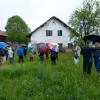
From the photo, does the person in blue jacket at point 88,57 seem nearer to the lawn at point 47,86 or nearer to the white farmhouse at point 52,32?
the lawn at point 47,86

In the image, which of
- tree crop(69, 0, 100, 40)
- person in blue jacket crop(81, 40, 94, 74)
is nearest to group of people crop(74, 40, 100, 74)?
person in blue jacket crop(81, 40, 94, 74)

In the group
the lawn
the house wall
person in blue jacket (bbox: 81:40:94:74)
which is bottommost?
the lawn

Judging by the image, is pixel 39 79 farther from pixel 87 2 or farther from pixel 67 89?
pixel 87 2

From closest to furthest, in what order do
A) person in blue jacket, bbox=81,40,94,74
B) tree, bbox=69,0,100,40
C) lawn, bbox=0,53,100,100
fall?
lawn, bbox=0,53,100,100 → person in blue jacket, bbox=81,40,94,74 → tree, bbox=69,0,100,40

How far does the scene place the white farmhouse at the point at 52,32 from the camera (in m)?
71.9

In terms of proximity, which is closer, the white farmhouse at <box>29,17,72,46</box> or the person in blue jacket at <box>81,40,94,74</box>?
the person in blue jacket at <box>81,40,94,74</box>

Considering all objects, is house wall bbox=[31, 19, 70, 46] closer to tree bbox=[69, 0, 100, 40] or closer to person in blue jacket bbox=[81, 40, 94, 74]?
tree bbox=[69, 0, 100, 40]

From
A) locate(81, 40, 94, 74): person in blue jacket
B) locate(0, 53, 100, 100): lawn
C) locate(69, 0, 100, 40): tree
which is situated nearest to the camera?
locate(0, 53, 100, 100): lawn

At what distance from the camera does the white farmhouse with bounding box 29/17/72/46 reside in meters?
71.9

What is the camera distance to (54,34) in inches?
2908

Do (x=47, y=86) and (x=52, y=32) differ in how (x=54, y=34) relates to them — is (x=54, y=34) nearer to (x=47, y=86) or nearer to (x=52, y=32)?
(x=52, y=32)

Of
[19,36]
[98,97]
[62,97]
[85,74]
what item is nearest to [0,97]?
[62,97]

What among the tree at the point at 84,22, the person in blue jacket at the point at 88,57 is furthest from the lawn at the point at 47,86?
the tree at the point at 84,22

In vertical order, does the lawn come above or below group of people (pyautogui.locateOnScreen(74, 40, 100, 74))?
below
